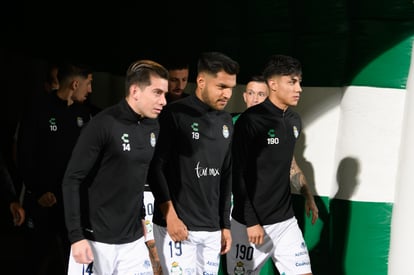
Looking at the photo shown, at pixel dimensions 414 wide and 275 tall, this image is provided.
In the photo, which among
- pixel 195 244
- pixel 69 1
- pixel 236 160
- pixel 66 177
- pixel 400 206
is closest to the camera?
pixel 66 177

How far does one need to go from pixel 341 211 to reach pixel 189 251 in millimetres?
1772

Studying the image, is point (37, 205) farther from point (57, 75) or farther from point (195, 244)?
point (195, 244)

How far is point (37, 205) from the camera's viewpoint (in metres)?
6.46

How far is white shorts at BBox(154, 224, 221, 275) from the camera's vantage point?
5473mm

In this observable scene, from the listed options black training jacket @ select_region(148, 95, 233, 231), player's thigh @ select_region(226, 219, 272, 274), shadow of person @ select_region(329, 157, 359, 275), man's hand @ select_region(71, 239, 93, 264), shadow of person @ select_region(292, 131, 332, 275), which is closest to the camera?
man's hand @ select_region(71, 239, 93, 264)

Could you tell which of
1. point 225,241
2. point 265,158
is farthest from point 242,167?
point 225,241

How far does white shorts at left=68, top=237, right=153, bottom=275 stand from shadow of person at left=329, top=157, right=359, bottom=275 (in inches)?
88.6

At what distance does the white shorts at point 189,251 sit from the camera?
18.0ft

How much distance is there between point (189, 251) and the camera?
5488 mm

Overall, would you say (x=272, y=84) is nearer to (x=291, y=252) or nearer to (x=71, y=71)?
(x=291, y=252)

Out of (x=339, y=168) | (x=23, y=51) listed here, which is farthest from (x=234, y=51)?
(x=23, y=51)

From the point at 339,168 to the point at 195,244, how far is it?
6.06 feet

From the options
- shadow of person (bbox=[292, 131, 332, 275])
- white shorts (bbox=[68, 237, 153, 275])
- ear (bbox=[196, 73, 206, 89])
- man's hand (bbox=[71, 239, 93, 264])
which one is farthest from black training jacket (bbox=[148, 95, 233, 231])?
shadow of person (bbox=[292, 131, 332, 275])

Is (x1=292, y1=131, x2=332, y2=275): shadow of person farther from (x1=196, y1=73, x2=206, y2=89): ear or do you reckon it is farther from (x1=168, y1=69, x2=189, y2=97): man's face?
(x1=196, y1=73, x2=206, y2=89): ear
